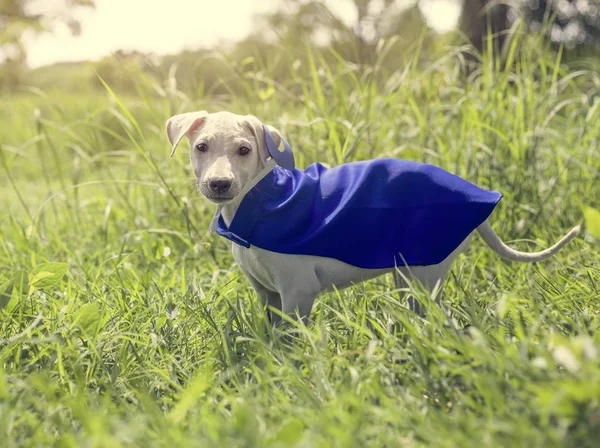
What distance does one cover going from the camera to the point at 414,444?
5.13ft

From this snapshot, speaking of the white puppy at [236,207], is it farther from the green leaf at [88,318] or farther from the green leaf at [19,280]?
the green leaf at [19,280]

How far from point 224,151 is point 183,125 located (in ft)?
0.75

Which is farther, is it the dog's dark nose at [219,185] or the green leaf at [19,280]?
the green leaf at [19,280]

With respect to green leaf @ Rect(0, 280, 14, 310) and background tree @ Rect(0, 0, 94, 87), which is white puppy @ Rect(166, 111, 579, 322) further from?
background tree @ Rect(0, 0, 94, 87)

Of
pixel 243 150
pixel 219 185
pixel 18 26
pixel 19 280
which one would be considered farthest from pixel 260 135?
pixel 18 26

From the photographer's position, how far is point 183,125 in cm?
235

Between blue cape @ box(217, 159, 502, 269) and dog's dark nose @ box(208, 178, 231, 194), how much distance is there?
21 cm

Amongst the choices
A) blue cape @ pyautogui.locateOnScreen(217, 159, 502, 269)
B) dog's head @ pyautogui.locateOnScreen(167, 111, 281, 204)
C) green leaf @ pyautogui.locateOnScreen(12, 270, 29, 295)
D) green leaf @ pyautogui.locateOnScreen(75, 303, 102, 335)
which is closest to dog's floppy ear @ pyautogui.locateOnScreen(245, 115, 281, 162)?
dog's head @ pyautogui.locateOnScreen(167, 111, 281, 204)

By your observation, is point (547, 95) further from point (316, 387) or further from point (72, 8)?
point (72, 8)

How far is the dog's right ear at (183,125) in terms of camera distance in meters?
2.33

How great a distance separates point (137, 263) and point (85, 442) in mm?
2057

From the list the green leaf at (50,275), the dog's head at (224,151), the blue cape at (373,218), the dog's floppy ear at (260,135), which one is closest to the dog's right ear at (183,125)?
the dog's head at (224,151)

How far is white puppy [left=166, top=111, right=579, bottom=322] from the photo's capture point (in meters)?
2.21

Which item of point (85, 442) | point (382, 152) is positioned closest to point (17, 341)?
point (85, 442)
